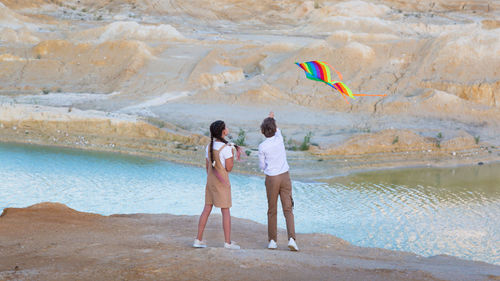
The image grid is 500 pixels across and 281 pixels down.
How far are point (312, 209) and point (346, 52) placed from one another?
10.3 metres

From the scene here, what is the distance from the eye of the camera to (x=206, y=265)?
3.92m

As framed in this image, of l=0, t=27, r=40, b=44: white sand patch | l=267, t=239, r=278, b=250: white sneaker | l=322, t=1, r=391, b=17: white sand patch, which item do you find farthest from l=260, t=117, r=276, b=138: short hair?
l=322, t=1, r=391, b=17: white sand patch

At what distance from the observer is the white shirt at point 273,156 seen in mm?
4727

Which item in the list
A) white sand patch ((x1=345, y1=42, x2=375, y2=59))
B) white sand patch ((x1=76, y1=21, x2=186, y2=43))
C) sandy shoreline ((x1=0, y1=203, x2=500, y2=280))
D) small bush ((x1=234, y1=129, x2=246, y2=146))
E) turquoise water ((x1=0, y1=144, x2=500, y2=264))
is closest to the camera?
sandy shoreline ((x1=0, y1=203, x2=500, y2=280))

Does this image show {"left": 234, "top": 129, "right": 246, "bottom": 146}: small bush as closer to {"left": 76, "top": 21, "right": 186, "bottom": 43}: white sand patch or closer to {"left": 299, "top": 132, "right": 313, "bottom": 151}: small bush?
{"left": 299, "top": 132, "right": 313, "bottom": 151}: small bush

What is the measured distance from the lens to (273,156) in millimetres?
4734

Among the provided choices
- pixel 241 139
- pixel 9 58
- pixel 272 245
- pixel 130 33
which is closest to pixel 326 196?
pixel 241 139

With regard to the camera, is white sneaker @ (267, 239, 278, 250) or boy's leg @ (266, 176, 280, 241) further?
white sneaker @ (267, 239, 278, 250)

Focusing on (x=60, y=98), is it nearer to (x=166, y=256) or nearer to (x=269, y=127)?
(x=269, y=127)

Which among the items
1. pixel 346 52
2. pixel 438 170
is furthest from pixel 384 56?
pixel 438 170

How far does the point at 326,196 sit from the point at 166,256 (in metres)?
5.02

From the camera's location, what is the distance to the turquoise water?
7035mm

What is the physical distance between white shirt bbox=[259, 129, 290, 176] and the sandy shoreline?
0.65 meters

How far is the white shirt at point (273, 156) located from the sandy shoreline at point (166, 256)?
65 cm
